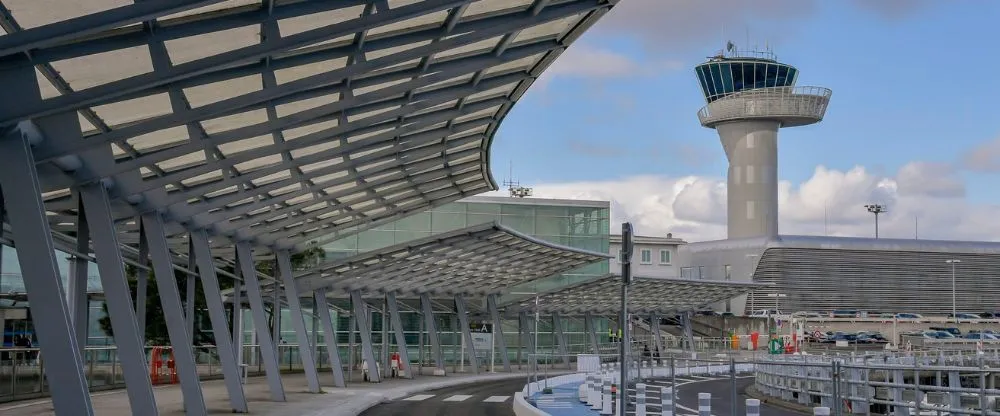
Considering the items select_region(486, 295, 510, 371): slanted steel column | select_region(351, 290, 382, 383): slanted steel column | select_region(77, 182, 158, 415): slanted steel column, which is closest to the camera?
select_region(77, 182, 158, 415): slanted steel column

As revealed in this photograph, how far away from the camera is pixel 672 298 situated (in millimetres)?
67000

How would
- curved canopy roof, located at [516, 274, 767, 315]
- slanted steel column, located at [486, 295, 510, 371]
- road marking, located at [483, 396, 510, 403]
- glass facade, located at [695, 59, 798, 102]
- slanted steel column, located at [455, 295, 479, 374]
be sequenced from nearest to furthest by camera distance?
road marking, located at [483, 396, 510, 403]
slanted steel column, located at [455, 295, 479, 374]
slanted steel column, located at [486, 295, 510, 371]
curved canopy roof, located at [516, 274, 767, 315]
glass facade, located at [695, 59, 798, 102]

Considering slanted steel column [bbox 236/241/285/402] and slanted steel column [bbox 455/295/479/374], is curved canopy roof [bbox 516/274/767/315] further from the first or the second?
slanted steel column [bbox 236/241/285/402]

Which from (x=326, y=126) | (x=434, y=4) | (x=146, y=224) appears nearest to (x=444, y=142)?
(x=326, y=126)

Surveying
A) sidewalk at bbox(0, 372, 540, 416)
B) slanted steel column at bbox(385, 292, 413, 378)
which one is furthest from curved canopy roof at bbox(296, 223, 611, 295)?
sidewalk at bbox(0, 372, 540, 416)

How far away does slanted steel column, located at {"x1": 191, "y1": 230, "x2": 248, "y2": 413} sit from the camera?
2494cm

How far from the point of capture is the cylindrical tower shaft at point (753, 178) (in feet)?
416

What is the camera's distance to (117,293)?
18.2 meters

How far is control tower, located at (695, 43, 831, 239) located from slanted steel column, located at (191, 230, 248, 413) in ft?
346

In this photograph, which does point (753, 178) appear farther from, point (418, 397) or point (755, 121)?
point (418, 397)

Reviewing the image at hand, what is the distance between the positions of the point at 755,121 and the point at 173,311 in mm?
111736

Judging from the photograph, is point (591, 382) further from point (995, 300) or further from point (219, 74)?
point (995, 300)

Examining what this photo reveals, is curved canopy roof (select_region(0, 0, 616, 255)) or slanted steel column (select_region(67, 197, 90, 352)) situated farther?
slanted steel column (select_region(67, 197, 90, 352))

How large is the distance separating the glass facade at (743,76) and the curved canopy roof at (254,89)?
4194 inches
